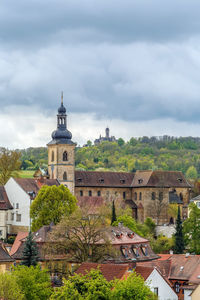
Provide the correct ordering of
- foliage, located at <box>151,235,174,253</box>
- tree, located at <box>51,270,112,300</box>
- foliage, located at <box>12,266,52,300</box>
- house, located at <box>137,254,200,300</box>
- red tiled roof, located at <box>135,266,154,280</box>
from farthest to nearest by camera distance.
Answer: foliage, located at <box>151,235,174,253</box>
house, located at <box>137,254,200,300</box>
red tiled roof, located at <box>135,266,154,280</box>
foliage, located at <box>12,266,52,300</box>
tree, located at <box>51,270,112,300</box>

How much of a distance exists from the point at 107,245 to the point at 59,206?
2260cm

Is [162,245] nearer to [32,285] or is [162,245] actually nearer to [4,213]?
[4,213]

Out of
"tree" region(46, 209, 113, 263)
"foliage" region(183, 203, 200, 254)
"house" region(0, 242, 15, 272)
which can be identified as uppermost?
"foliage" region(183, 203, 200, 254)

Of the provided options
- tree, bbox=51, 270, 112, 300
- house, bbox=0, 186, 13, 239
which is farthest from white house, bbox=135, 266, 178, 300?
house, bbox=0, 186, 13, 239

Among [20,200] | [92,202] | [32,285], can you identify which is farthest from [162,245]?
[32,285]

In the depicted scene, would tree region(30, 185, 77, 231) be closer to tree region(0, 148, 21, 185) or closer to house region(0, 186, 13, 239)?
house region(0, 186, 13, 239)

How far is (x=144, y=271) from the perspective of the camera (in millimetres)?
61781

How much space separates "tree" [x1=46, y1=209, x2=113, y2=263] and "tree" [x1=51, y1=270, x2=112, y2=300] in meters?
16.0

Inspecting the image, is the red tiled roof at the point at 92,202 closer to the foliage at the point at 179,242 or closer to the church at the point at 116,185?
the church at the point at 116,185

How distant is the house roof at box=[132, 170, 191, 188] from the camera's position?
398 feet

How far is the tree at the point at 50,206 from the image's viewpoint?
8800 cm

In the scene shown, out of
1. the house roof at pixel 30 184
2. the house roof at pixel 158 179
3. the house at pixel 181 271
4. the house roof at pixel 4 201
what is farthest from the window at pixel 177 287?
the house roof at pixel 158 179

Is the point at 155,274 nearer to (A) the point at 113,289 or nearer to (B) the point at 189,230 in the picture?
(A) the point at 113,289

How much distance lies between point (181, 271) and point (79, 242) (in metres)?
10.1
